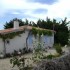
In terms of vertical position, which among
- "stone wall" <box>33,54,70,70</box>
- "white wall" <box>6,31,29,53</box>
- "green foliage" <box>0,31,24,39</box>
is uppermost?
"stone wall" <box>33,54,70,70</box>

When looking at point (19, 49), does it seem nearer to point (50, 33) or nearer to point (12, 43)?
point (12, 43)

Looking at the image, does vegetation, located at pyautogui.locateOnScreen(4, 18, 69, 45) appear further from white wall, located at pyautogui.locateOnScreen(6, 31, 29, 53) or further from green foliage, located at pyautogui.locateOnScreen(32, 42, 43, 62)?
green foliage, located at pyautogui.locateOnScreen(32, 42, 43, 62)

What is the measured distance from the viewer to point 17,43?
28344 mm

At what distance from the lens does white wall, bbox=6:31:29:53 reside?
26875mm

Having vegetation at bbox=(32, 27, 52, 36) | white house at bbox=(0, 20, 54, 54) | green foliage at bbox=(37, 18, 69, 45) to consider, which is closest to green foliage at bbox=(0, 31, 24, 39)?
white house at bbox=(0, 20, 54, 54)

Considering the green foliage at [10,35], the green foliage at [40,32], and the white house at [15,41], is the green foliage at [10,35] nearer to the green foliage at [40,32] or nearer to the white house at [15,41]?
the white house at [15,41]

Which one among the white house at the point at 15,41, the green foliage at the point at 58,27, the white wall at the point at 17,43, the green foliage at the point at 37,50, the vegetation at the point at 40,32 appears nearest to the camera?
the green foliage at the point at 37,50

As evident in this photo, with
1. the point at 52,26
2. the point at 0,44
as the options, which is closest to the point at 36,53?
the point at 0,44

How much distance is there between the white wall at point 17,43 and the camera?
26875 millimetres

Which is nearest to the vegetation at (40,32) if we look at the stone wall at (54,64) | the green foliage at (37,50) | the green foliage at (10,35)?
the green foliage at (10,35)

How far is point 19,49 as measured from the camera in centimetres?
2820

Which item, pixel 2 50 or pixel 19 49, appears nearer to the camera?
pixel 2 50

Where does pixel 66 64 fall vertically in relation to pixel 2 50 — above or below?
above

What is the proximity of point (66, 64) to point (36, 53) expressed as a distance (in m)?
5.10
